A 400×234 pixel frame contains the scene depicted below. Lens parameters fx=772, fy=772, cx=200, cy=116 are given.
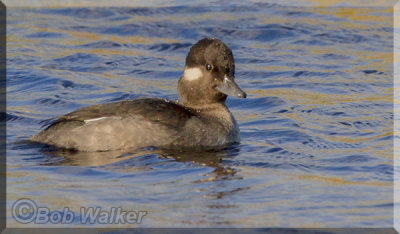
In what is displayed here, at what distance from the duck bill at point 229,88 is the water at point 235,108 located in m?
0.66

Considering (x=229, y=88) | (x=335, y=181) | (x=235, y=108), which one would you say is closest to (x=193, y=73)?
(x=229, y=88)

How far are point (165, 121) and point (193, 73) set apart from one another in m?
0.85

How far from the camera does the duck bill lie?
9.10 meters

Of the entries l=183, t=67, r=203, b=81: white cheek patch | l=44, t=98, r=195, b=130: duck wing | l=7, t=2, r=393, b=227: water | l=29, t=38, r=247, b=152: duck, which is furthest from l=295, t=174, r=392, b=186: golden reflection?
l=183, t=67, r=203, b=81: white cheek patch

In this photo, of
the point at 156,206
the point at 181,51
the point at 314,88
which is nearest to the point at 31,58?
the point at 181,51

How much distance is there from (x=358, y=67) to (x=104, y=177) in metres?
6.79

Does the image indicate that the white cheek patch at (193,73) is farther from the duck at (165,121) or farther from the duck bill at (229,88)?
the duck bill at (229,88)

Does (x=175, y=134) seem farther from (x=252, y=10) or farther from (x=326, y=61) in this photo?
(x=252, y=10)

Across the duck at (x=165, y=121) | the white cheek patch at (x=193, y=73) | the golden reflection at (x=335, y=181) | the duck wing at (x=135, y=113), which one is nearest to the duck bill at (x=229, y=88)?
the duck at (x=165, y=121)

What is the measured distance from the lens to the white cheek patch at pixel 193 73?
9.32 m

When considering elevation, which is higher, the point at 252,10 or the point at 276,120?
the point at 252,10

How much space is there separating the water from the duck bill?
66cm

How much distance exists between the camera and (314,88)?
12.1 meters

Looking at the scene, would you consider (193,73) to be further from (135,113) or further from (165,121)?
(135,113)
